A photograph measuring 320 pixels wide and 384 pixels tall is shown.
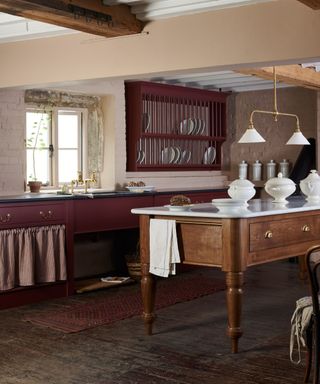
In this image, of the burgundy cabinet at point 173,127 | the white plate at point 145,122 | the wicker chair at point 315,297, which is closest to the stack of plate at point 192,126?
the burgundy cabinet at point 173,127

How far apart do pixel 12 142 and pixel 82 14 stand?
247 cm

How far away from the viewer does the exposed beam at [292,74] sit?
788 centimetres

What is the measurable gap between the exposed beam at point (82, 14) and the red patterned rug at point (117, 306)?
256 cm

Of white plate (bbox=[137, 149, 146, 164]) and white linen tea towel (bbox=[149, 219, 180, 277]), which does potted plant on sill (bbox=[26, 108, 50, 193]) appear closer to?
white plate (bbox=[137, 149, 146, 164])

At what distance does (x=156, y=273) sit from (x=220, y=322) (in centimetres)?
93

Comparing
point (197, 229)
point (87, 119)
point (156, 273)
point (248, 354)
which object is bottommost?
point (248, 354)

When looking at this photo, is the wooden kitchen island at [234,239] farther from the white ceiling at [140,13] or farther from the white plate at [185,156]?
the white plate at [185,156]

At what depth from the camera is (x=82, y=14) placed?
5.50 meters

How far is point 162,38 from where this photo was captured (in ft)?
20.0

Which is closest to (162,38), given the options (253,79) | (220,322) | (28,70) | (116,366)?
(28,70)

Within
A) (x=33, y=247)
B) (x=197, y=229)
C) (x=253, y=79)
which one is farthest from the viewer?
(x=253, y=79)

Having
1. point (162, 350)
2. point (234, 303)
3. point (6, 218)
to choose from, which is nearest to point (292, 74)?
point (6, 218)

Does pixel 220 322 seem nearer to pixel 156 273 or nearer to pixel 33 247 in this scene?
pixel 156 273

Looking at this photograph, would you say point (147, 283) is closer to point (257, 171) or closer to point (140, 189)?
point (140, 189)
